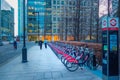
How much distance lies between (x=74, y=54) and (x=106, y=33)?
585 centimetres

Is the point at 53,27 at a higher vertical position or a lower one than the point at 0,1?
Result: lower

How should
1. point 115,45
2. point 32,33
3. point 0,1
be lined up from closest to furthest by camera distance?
point 115,45 → point 0,1 → point 32,33

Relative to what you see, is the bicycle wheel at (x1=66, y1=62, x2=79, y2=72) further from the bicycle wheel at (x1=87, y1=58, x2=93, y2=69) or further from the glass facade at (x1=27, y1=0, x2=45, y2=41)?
the glass facade at (x1=27, y1=0, x2=45, y2=41)

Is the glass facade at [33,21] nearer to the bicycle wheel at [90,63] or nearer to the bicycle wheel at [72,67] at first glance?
the bicycle wheel at [90,63]

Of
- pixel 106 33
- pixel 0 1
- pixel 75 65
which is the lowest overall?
pixel 75 65

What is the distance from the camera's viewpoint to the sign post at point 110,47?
8469 millimetres

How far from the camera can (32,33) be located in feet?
387

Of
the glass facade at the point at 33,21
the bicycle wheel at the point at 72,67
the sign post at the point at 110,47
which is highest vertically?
the glass facade at the point at 33,21

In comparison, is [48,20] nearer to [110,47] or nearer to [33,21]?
[33,21]

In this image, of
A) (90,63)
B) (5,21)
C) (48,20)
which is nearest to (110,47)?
(90,63)

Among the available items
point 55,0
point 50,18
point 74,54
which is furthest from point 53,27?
point 74,54

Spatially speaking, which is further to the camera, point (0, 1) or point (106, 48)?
point (0, 1)

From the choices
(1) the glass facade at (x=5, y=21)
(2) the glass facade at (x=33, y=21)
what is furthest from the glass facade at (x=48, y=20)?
(1) the glass facade at (x=5, y=21)

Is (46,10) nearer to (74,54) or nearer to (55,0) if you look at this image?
(55,0)
